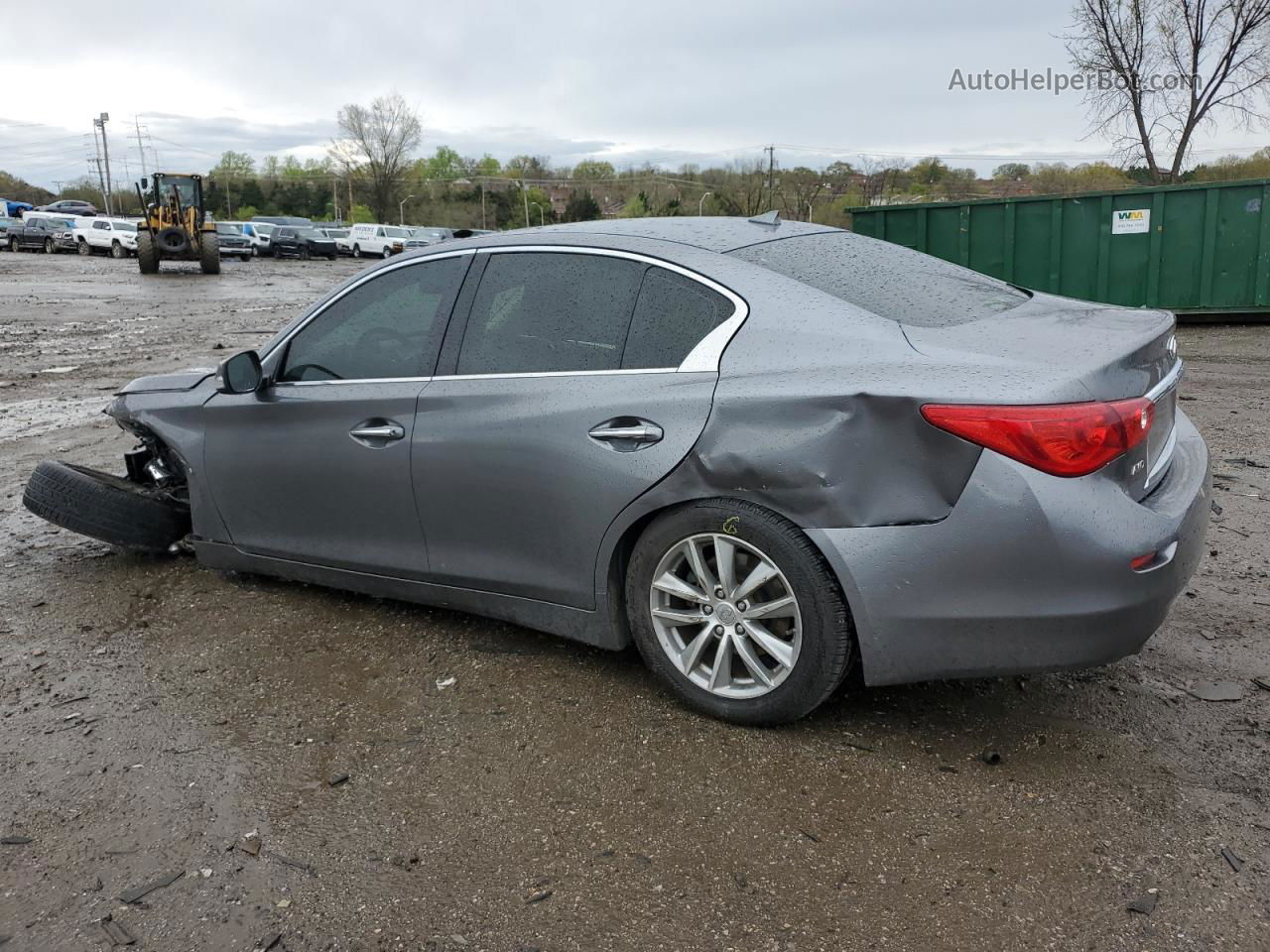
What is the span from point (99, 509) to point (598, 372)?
2.74 m

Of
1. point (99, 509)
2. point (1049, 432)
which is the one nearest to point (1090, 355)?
point (1049, 432)

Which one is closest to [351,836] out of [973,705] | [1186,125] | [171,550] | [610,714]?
[610,714]

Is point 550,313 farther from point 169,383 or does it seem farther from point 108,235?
point 108,235

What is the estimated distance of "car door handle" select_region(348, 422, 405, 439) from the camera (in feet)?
12.8

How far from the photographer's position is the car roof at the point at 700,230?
3.65 meters

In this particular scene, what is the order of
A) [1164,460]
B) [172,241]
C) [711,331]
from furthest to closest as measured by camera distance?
[172,241]
[711,331]
[1164,460]

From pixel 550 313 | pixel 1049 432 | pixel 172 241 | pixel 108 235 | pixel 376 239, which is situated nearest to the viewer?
pixel 1049 432

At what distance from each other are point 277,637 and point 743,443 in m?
2.18

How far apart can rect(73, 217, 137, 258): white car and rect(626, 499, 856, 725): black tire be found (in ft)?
155

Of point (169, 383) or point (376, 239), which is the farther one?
point (376, 239)

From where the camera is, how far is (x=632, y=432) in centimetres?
334

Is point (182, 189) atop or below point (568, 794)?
atop

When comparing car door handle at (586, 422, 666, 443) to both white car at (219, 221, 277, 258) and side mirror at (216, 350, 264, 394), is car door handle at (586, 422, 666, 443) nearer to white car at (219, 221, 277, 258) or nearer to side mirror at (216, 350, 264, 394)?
side mirror at (216, 350, 264, 394)

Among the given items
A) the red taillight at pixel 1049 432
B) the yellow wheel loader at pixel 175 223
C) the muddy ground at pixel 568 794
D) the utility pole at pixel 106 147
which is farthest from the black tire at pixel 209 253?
the utility pole at pixel 106 147
